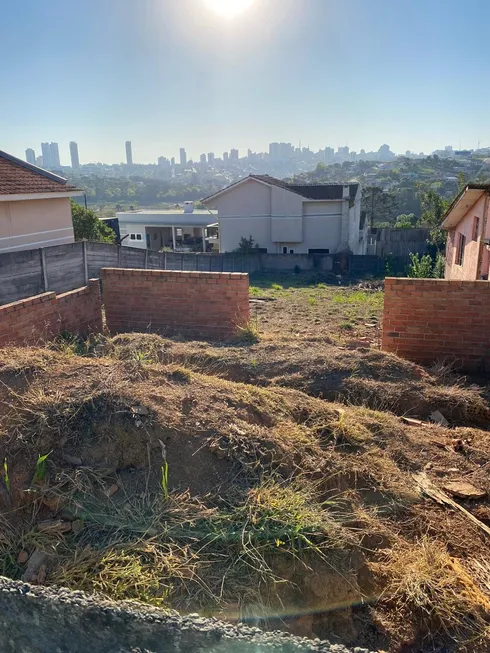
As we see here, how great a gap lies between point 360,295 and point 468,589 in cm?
1423

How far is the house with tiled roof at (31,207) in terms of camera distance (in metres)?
14.0

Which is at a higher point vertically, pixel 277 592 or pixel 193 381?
pixel 193 381

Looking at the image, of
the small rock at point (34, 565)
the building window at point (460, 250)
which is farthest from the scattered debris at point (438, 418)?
the building window at point (460, 250)

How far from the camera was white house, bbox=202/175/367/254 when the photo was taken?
93.7 feet

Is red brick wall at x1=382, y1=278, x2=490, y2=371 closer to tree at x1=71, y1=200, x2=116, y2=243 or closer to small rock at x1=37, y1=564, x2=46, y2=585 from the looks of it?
small rock at x1=37, y1=564, x2=46, y2=585

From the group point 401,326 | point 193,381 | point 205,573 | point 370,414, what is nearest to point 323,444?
point 370,414

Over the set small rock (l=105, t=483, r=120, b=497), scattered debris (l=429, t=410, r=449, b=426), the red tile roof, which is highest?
the red tile roof

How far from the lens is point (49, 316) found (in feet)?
23.3

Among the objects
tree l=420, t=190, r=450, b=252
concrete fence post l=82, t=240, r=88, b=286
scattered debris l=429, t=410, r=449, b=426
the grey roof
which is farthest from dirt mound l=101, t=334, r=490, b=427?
the grey roof

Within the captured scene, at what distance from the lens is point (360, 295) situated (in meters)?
16.8

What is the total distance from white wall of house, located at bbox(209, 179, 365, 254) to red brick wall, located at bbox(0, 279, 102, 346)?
21.8 metres

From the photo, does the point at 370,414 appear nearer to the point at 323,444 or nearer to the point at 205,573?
the point at 323,444

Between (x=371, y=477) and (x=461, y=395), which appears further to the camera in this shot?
(x=461, y=395)

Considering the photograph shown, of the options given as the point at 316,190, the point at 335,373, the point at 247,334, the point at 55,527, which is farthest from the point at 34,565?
the point at 316,190
